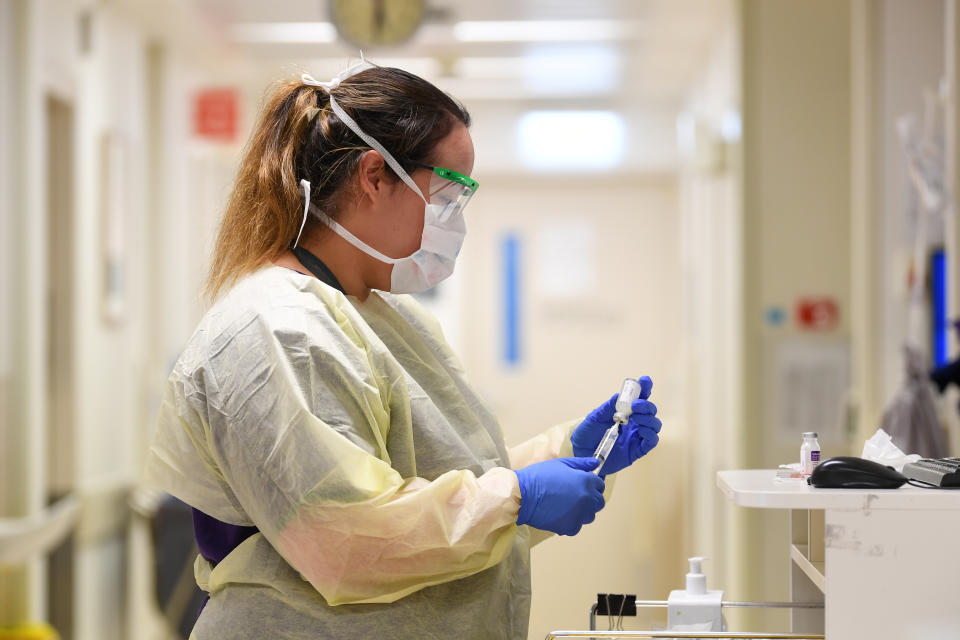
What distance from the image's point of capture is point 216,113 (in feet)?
13.6

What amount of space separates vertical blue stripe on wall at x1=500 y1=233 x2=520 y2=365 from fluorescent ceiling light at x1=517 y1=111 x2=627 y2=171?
45cm

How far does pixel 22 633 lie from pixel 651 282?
3.41 meters

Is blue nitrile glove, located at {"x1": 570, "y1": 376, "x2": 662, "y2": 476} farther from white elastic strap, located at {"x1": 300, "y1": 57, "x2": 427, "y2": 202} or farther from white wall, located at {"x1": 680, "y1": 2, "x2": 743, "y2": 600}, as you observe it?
white wall, located at {"x1": 680, "y1": 2, "x2": 743, "y2": 600}

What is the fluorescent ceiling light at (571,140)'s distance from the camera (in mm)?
4969

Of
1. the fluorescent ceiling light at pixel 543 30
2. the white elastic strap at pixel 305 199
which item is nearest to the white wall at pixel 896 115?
the fluorescent ceiling light at pixel 543 30

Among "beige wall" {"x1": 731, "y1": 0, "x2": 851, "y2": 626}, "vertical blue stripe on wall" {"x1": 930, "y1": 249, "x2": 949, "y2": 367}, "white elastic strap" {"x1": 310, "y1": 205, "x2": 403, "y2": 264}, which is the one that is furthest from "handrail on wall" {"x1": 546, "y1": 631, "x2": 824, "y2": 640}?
"beige wall" {"x1": 731, "y1": 0, "x2": 851, "y2": 626}

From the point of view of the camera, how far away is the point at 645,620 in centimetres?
111

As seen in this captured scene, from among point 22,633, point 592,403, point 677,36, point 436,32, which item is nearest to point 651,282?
point 592,403

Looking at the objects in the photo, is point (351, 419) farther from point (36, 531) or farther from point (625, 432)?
point (36, 531)

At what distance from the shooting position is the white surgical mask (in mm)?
1240

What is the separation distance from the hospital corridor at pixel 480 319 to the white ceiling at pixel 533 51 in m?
0.02

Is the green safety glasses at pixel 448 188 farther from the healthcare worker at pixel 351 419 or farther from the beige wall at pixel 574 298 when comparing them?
the beige wall at pixel 574 298

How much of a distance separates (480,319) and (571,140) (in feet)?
3.40

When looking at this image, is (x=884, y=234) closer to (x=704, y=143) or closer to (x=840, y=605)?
(x=704, y=143)
